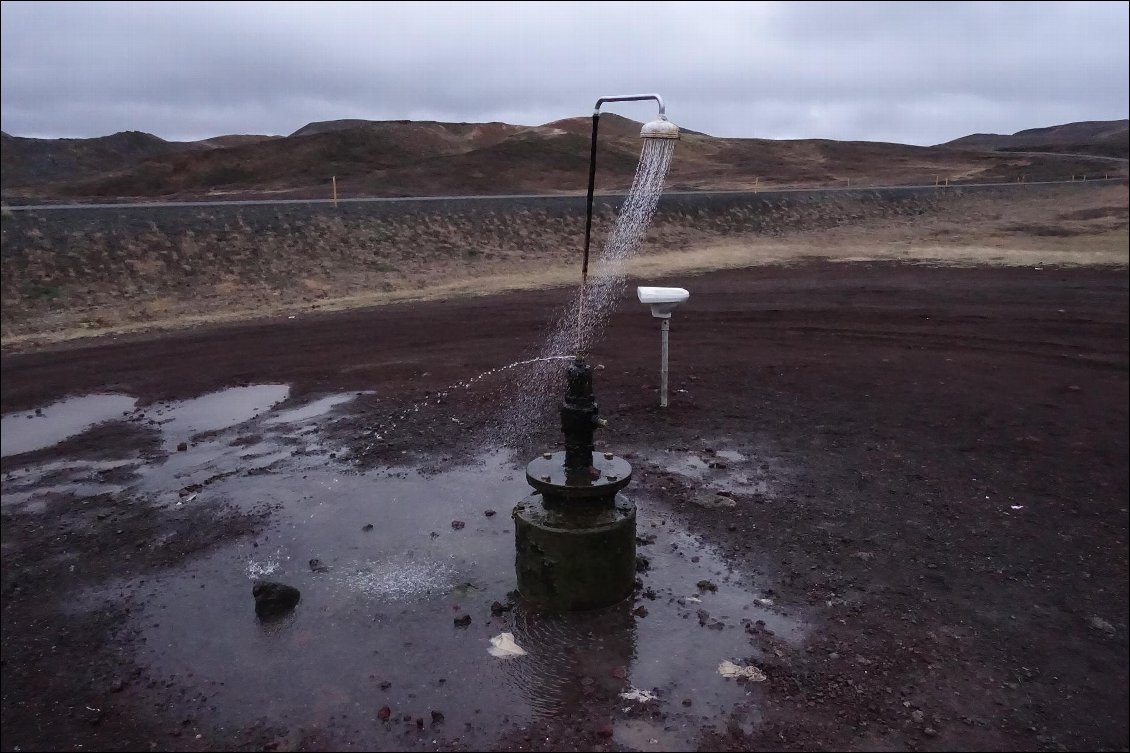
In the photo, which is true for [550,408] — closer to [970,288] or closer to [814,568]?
[814,568]

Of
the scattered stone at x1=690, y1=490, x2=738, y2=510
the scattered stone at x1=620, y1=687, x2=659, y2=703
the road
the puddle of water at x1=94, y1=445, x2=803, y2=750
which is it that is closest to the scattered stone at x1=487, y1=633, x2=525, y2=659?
the puddle of water at x1=94, y1=445, x2=803, y2=750

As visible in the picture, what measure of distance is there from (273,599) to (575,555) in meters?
1.89

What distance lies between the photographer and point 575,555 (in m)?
4.77

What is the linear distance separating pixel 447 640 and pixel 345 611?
77cm

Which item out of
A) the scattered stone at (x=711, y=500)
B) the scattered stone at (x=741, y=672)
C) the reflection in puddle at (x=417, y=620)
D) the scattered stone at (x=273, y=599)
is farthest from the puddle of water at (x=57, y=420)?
the scattered stone at (x=741, y=672)

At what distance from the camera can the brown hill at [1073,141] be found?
4.75 metres

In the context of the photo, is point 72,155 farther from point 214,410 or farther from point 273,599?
point 273,599

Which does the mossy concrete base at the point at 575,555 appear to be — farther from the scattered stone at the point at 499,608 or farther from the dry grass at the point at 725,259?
the dry grass at the point at 725,259

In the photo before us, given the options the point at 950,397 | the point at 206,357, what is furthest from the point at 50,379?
the point at 950,397

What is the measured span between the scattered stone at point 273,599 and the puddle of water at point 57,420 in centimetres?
468

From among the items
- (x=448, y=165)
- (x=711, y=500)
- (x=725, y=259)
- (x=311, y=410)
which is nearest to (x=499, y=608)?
(x=711, y=500)

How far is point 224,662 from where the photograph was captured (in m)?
4.54

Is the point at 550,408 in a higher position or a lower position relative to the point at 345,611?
higher

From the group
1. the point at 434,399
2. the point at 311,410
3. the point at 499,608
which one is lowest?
the point at 499,608
